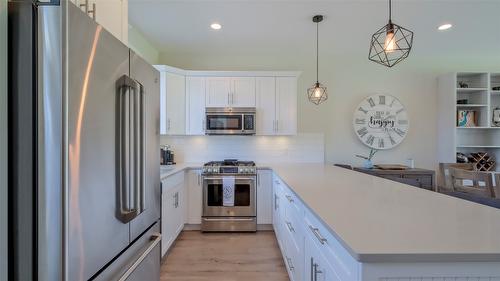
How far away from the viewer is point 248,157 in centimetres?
412

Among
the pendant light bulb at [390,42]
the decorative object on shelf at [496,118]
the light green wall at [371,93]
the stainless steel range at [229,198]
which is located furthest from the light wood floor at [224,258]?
the decorative object on shelf at [496,118]

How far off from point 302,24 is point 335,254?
2.69 meters

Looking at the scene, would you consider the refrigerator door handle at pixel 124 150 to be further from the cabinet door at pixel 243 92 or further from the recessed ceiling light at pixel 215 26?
the cabinet door at pixel 243 92

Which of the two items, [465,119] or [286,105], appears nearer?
[286,105]

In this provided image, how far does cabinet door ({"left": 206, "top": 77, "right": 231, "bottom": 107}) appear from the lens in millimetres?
3795

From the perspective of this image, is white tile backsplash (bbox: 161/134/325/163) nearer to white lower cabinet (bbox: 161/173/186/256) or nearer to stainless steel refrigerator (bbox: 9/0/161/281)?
white lower cabinet (bbox: 161/173/186/256)

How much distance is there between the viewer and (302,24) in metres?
3.04

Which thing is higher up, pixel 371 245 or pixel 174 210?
pixel 371 245

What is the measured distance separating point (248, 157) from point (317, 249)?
9.23 ft

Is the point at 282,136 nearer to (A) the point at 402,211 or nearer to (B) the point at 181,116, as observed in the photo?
(B) the point at 181,116

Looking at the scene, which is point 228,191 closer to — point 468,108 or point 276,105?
point 276,105

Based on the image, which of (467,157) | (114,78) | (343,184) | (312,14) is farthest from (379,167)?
(114,78)
